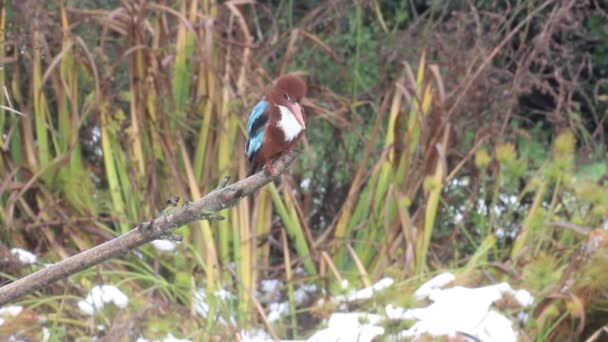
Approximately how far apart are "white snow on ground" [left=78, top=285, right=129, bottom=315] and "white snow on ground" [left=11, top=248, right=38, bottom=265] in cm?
29

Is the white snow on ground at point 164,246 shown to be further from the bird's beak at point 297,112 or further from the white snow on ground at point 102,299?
the bird's beak at point 297,112

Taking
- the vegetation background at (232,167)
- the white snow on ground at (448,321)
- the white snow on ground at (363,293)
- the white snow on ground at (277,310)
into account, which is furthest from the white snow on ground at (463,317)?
the white snow on ground at (277,310)

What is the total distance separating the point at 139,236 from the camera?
1.78 metres

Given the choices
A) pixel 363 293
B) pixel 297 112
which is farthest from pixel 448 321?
pixel 297 112

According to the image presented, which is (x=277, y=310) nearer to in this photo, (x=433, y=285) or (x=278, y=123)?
(x=433, y=285)

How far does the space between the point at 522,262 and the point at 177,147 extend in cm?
118

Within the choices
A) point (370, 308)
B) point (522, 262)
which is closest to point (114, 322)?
point (370, 308)

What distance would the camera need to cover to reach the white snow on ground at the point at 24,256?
323 cm

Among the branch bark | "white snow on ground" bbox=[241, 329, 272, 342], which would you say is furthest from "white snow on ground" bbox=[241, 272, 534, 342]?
the branch bark

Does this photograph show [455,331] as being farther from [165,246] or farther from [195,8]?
[195,8]

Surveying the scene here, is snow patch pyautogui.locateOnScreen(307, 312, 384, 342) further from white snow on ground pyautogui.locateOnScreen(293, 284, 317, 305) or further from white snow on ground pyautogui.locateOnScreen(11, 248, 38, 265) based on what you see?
white snow on ground pyautogui.locateOnScreen(11, 248, 38, 265)

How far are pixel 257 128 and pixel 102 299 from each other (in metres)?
0.85

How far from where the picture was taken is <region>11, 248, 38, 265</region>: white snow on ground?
127 inches

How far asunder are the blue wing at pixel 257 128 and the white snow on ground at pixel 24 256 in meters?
1.15
